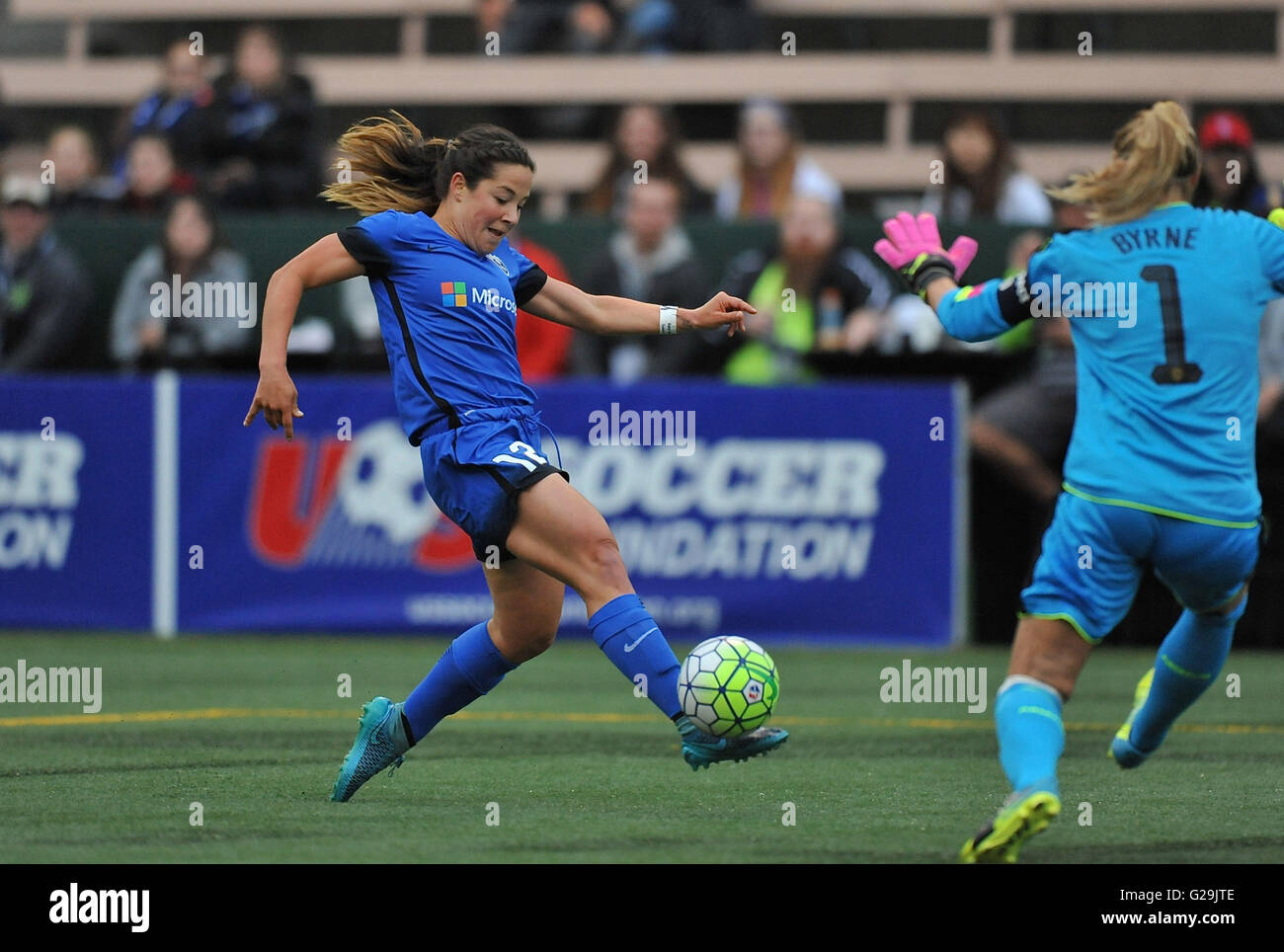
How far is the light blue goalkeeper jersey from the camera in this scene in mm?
5672

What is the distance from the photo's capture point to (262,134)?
48.6 ft

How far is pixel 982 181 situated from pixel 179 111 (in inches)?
232

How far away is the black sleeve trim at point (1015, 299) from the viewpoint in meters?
5.76

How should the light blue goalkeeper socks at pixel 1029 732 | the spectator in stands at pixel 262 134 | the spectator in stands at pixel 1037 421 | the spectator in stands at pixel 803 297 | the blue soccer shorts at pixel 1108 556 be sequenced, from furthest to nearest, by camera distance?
the spectator in stands at pixel 262 134, the spectator in stands at pixel 803 297, the spectator in stands at pixel 1037 421, the blue soccer shorts at pixel 1108 556, the light blue goalkeeper socks at pixel 1029 732

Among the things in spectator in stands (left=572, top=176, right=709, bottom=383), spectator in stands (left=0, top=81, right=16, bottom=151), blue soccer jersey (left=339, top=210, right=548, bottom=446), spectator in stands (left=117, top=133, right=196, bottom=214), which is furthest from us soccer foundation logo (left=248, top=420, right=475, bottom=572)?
blue soccer jersey (left=339, top=210, right=548, bottom=446)

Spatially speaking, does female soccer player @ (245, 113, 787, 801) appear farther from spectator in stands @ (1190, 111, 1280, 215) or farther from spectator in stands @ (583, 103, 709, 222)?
spectator in stands @ (583, 103, 709, 222)

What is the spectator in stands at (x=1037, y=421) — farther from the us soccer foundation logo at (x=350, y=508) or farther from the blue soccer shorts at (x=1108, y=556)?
the blue soccer shorts at (x=1108, y=556)

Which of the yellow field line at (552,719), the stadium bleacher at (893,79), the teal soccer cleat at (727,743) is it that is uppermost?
the stadium bleacher at (893,79)

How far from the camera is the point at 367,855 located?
5543 millimetres

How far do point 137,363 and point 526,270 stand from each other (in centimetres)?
741

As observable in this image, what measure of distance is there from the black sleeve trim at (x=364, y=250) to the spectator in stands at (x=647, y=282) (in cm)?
642

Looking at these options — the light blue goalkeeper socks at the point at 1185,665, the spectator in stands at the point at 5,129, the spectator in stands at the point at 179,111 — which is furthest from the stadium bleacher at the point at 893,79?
the light blue goalkeeper socks at the point at 1185,665

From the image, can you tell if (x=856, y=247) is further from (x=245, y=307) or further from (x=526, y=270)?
(x=526, y=270)

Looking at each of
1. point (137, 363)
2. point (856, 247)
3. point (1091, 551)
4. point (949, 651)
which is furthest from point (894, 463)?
point (1091, 551)
